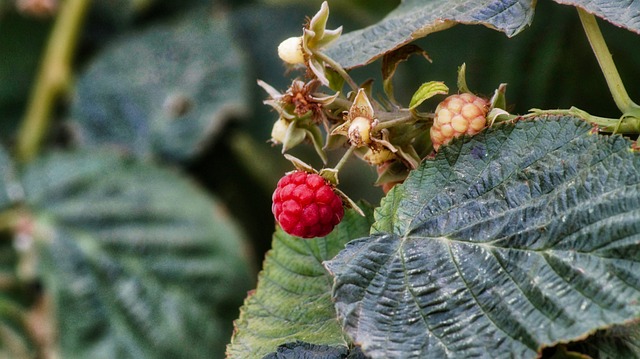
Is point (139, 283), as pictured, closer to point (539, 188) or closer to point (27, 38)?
point (27, 38)

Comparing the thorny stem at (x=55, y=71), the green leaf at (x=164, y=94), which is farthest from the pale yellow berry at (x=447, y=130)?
the thorny stem at (x=55, y=71)

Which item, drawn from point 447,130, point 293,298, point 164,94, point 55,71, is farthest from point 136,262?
point 447,130

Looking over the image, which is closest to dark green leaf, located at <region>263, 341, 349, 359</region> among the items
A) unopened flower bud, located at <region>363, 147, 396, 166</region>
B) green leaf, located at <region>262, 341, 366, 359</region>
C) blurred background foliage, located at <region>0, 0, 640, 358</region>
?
green leaf, located at <region>262, 341, 366, 359</region>

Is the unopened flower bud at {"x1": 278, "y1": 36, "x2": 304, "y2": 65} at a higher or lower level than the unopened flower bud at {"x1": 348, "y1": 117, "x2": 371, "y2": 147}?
higher

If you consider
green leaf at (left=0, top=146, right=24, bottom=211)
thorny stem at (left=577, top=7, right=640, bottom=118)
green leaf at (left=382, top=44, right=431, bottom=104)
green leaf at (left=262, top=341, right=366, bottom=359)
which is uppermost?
green leaf at (left=0, top=146, right=24, bottom=211)

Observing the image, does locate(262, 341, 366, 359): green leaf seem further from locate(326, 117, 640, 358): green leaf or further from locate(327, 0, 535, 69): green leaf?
locate(327, 0, 535, 69): green leaf

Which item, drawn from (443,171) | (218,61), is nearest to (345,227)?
(443,171)

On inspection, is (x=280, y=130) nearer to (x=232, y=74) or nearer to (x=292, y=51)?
(x=292, y=51)
